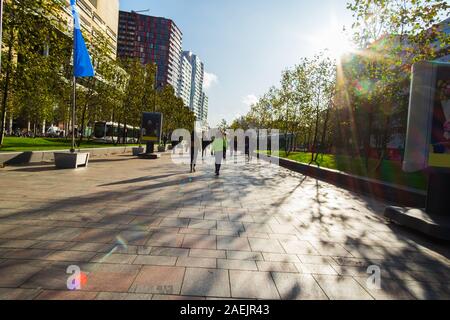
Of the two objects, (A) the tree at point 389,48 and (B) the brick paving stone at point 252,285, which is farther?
(A) the tree at point 389,48

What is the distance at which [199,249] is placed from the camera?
4281 millimetres

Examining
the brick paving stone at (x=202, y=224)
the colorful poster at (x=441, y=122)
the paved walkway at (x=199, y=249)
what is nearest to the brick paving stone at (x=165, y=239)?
the paved walkway at (x=199, y=249)

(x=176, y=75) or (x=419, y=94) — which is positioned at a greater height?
(x=176, y=75)

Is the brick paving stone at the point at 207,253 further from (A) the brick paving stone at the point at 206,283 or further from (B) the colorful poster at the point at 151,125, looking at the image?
(B) the colorful poster at the point at 151,125

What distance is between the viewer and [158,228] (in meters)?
5.12

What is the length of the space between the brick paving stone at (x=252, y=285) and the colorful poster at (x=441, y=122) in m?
4.65

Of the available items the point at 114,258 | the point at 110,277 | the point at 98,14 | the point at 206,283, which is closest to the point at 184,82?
the point at 98,14

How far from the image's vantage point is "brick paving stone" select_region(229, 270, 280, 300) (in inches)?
121

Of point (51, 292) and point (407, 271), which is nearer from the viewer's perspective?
point (51, 292)

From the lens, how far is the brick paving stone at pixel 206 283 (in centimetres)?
306

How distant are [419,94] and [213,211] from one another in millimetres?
4953

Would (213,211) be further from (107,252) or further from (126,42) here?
(126,42)
